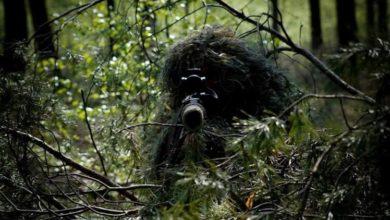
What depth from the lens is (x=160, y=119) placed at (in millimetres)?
4469

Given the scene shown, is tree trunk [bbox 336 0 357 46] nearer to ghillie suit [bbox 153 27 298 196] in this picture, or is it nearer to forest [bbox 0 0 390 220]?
forest [bbox 0 0 390 220]

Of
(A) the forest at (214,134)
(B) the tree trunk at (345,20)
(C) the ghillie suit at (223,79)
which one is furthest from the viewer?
(B) the tree trunk at (345,20)

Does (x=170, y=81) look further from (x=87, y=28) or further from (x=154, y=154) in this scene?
(x=87, y=28)

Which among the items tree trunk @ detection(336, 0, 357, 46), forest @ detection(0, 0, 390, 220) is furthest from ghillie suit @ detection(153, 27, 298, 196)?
tree trunk @ detection(336, 0, 357, 46)

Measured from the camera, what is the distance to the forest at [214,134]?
2.39 meters

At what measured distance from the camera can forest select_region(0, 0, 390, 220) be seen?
2393 millimetres

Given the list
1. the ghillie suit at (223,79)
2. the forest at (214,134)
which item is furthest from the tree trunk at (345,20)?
the ghillie suit at (223,79)

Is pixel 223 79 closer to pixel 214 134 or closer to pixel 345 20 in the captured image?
pixel 214 134

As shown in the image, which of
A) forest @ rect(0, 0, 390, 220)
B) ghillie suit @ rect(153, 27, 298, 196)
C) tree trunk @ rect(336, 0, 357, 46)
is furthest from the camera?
tree trunk @ rect(336, 0, 357, 46)

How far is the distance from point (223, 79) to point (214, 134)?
842 millimetres

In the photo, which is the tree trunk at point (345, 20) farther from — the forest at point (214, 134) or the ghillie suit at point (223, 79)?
the ghillie suit at point (223, 79)

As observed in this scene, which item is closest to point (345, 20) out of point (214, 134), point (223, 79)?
point (223, 79)

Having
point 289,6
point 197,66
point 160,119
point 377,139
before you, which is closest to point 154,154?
point 160,119

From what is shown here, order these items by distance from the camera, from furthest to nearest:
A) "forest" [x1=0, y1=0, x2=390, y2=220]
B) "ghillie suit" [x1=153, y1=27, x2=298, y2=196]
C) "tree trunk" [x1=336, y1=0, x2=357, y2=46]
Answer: "tree trunk" [x1=336, y1=0, x2=357, y2=46] < "ghillie suit" [x1=153, y1=27, x2=298, y2=196] < "forest" [x1=0, y1=0, x2=390, y2=220]
